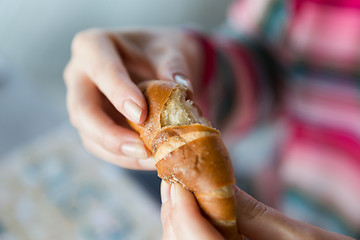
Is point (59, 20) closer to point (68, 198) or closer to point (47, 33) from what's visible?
point (47, 33)

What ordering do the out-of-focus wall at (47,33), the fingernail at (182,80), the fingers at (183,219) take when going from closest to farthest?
the fingers at (183,219) → the fingernail at (182,80) → the out-of-focus wall at (47,33)

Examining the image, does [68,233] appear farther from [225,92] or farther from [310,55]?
[310,55]

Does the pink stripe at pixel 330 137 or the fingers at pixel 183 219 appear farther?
the pink stripe at pixel 330 137

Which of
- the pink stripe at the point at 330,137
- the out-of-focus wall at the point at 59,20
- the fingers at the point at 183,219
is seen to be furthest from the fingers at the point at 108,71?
the out-of-focus wall at the point at 59,20

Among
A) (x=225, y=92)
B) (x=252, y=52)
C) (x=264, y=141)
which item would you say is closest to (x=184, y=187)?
(x=225, y=92)

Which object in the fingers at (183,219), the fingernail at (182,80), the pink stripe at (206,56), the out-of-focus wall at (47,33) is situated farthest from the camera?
the out-of-focus wall at (47,33)

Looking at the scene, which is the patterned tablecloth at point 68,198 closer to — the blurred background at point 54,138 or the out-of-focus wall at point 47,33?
the blurred background at point 54,138
